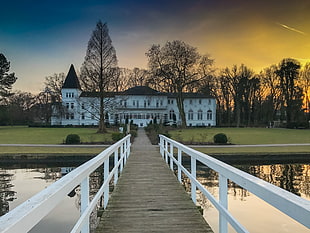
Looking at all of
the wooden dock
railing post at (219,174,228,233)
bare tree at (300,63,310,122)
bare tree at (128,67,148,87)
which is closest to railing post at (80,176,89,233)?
the wooden dock

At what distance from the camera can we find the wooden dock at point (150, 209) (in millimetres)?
3932

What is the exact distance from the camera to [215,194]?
27.8 feet

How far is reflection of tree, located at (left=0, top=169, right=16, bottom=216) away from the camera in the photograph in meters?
7.39

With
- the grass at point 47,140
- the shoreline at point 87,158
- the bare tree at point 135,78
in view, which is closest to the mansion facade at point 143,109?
the bare tree at point 135,78

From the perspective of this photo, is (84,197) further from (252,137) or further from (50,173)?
(252,137)

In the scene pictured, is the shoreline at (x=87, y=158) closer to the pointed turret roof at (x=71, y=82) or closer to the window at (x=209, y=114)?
the window at (x=209, y=114)

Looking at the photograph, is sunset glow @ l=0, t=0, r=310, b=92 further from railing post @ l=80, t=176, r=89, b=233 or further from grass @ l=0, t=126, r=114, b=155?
railing post @ l=80, t=176, r=89, b=233

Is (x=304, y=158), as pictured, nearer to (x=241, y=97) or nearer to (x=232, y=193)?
(x=232, y=193)

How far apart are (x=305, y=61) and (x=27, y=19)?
48.0 metres

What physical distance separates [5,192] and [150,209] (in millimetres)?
6448

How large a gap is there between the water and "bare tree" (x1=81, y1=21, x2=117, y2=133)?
18699 mm

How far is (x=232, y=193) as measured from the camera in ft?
28.1

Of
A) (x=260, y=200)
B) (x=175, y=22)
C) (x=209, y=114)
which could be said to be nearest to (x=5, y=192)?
(x=260, y=200)

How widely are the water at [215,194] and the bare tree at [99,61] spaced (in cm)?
1870
